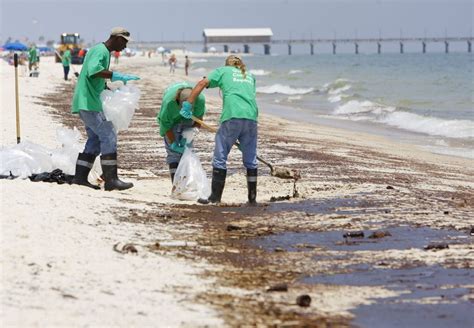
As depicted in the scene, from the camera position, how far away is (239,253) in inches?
273

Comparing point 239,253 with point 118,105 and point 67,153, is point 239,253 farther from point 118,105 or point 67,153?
point 67,153

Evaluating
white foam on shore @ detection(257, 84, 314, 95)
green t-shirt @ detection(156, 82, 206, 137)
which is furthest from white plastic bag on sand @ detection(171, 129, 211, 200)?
white foam on shore @ detection(257, 84, 314, 95)

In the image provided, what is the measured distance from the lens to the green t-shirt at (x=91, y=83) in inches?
374

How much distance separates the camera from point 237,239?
7480 millimetres

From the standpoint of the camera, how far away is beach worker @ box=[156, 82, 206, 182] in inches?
385

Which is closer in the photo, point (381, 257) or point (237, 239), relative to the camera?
point (381, 257)

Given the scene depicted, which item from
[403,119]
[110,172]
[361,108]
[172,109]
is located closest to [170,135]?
[172,109]

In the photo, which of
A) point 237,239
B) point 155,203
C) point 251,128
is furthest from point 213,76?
point 237,239

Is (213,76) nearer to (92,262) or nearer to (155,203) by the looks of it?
(155,203)

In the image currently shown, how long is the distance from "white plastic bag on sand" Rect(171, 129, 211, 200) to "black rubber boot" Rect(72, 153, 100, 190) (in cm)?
83

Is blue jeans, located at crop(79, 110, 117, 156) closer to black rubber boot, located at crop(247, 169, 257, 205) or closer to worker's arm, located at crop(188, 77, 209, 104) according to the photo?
worker's arm, located at crop(188, 77, 209, 104)

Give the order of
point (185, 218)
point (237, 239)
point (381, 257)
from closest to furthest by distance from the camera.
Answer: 1. point (381, 257)
2. point (237, 239)
3. point (185, 218)

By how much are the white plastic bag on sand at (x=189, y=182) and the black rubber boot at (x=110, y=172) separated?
581mm

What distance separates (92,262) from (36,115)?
13.6m
